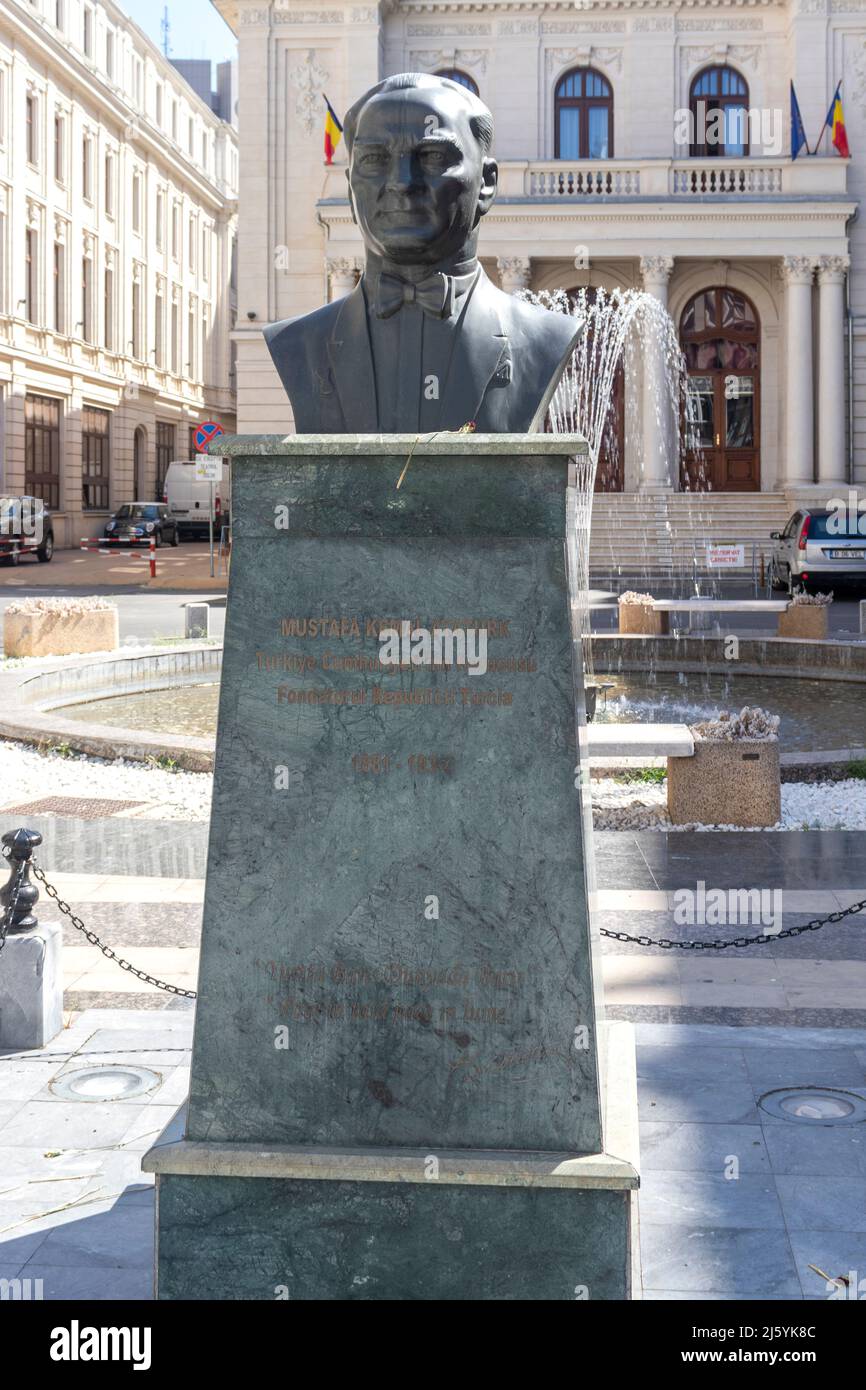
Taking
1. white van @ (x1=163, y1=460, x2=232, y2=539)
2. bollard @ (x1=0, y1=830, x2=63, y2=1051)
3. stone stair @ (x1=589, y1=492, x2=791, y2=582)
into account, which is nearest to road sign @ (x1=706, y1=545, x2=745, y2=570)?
stone stair @ (x1=589, y1=492, x2=791, y2=582)

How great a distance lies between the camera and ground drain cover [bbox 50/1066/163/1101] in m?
4.70

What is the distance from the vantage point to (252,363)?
127ft

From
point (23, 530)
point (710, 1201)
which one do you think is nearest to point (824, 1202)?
point (710, 1201)

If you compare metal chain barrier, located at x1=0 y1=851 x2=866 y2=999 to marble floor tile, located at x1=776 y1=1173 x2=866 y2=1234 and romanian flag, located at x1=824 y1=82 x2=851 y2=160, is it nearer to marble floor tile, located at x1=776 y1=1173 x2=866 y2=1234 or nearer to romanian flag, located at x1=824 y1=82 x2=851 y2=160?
marble floor tile, located at x1=776 y1=1173 x2=866 y2=1234

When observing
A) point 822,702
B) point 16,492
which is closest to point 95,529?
point 16,492

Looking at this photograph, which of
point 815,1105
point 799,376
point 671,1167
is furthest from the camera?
point 799,376

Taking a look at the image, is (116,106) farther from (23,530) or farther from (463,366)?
(463,366)

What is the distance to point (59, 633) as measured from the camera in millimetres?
16438

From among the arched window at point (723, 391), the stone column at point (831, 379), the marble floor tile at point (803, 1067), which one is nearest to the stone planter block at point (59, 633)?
the marble floor tile at point (803, 1067)

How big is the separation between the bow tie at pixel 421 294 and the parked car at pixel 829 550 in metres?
22.3

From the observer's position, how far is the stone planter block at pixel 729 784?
8797 mm

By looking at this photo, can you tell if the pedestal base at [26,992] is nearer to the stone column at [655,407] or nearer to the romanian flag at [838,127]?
the stone column at [655,407]

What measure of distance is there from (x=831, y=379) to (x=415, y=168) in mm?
34499

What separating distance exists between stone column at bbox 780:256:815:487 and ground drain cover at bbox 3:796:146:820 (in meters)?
29.1
